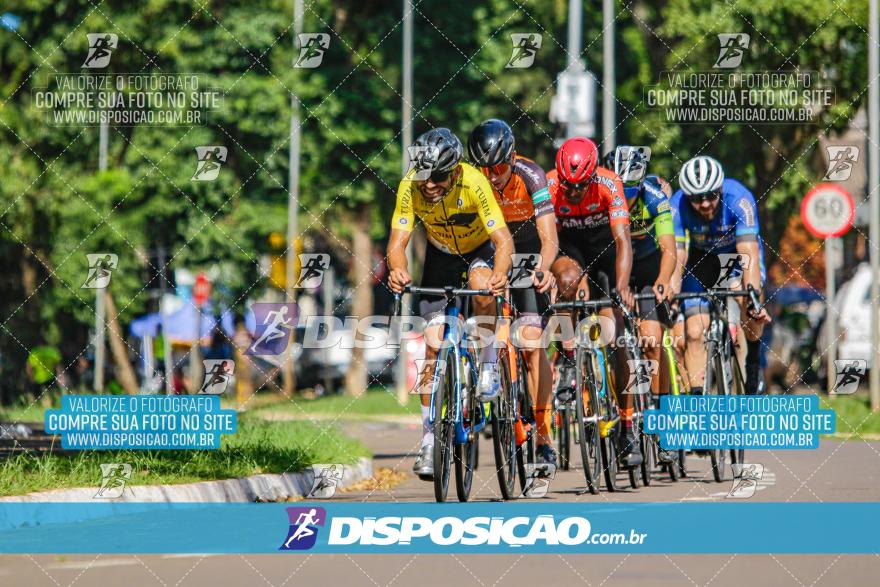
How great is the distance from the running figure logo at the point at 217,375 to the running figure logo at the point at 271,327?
7.73ft

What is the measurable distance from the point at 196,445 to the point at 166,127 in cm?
2263

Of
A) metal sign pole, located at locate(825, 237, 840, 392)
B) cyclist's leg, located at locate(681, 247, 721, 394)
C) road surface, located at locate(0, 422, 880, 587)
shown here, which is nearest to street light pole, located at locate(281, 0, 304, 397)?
metal sign pole, located at locate(825, 237, 840, 392)

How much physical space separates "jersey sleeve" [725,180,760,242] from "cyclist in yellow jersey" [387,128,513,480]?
7.83 ft

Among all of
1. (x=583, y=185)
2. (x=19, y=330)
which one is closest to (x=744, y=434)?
(x=583, y=185)

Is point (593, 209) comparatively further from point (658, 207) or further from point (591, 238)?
point (658, 207)

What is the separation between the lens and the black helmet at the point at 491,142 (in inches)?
429

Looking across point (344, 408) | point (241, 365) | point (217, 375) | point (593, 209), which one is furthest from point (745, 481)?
point (241, 365)

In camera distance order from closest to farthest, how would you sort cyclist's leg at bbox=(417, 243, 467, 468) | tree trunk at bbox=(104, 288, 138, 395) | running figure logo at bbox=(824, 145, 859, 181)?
cyclist's leg at bbox=(417, 243, 467, 468) → running figure logo at bbox=(824, 145, 859, 181) → tree trunk at bbox=(104, 288, 138, 395)

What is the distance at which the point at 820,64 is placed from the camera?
27094 millimetres

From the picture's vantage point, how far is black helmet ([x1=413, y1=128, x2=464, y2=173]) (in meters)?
10.3

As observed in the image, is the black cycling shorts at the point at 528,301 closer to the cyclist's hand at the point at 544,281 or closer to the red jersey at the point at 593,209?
the cyclist's hand at the point at 544,281

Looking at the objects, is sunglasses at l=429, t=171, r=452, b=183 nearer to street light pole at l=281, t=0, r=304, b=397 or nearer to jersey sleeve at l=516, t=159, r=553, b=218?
jersey sleeve at l=516, t=159, r=553, b=218

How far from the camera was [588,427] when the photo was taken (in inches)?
440

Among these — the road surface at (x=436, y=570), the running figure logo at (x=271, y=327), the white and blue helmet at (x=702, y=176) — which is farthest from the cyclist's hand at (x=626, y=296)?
the running figure logo at (x=271, y=327)
